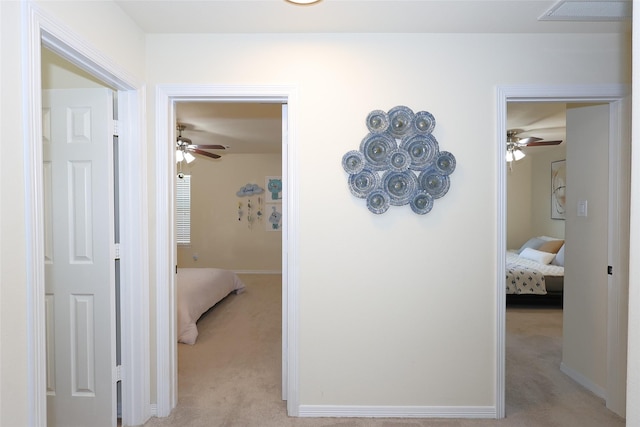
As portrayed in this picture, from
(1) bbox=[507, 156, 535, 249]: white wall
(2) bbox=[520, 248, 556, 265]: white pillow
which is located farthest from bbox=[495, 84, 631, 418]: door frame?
(1) bbox=[507, 156, 535, 249]: white wall

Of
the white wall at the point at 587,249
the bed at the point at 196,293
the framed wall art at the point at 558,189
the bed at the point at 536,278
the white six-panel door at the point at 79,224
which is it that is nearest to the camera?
the white six-panel door at the point at 79,224

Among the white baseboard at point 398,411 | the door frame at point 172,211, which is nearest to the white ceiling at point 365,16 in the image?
the door frame at point 172,211

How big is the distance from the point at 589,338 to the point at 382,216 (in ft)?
6.34

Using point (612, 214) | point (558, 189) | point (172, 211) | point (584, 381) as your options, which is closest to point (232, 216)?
point (172, 211)

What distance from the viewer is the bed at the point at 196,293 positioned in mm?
3855

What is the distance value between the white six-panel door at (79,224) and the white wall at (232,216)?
5.45 meters

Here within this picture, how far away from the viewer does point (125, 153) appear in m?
2.31

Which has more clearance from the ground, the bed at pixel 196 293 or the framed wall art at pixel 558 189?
the framed wall art at pixel 558 189

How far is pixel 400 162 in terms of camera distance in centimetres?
243

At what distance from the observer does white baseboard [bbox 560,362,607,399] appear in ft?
9.18

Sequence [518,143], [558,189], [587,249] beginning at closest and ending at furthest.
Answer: [587,249]
[518,143]
[558,189]

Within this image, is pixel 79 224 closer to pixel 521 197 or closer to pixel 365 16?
pixel 365 16

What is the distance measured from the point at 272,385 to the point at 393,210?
1643 mm

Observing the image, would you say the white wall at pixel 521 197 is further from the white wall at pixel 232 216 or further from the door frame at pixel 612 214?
the door frame at pixel 612 214
